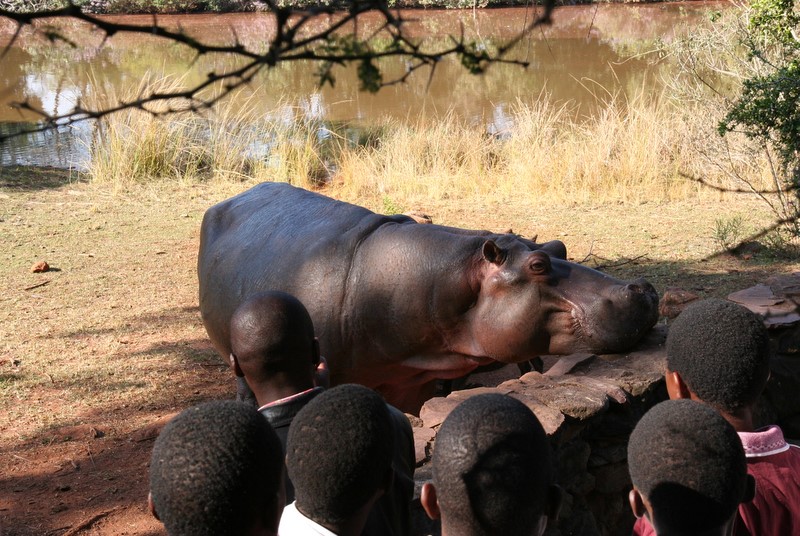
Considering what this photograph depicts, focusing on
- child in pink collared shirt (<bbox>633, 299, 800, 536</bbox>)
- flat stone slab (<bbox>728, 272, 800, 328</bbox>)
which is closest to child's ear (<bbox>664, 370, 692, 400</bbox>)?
child in pink collared shirt (<bbox>633, 299, 800, 536</bbox>)

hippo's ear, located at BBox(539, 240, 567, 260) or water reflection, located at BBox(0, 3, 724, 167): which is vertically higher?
hippo's ear, located at BBox(539, 240, 567, 260)

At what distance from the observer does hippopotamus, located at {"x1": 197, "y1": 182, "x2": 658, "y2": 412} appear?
4.18 metres

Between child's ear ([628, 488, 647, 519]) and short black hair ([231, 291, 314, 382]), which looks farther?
short black hair ([231, 291, 314, 382])

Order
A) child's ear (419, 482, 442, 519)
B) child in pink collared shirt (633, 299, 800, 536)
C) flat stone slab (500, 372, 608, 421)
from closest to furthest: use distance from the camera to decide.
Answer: child's ear (419, 482, 442, 519)
child in pink collared shirt (633, 299, 800, 536)
flat stone slab (500, 372, 608, 421)

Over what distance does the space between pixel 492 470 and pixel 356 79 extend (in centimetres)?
2166

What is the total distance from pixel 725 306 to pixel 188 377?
391 cm

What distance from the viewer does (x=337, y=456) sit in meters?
1.93

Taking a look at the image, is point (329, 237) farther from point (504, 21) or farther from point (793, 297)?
point (504, 21)

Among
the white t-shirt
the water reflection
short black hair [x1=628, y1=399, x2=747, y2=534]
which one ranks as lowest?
the water reflection

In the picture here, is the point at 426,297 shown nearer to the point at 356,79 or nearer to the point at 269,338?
the point at 269,338

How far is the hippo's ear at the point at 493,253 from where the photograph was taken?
13.8 feet

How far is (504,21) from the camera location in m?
28.5

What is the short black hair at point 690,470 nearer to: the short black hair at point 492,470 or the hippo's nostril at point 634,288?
the short black hair at point 492,470

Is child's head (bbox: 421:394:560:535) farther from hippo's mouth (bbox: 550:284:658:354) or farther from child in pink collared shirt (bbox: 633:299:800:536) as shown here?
hippo's mouth (bbox: 550:284:658:354)
